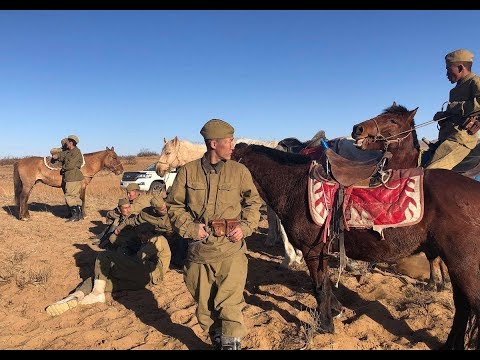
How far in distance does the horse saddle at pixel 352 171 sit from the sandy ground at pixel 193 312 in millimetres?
1441

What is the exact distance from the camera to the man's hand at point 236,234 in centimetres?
306

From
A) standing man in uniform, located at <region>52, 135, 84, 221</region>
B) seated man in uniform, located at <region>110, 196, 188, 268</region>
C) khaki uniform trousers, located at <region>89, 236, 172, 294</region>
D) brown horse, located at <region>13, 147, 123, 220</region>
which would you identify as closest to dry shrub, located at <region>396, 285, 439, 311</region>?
khaki uniform trousers, located at <region>89, 236, 172, 294</region>

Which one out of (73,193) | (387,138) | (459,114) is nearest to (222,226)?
(387,138)

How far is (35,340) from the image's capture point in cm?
396

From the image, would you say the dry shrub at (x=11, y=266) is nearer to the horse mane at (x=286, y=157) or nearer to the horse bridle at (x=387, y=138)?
the horse mane at (x=286, y=157)

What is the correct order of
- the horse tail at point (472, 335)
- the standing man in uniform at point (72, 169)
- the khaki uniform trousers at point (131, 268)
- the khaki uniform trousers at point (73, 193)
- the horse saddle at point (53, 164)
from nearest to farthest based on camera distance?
the horse tail at point (472, 335)
the khaki uniform trousers at point (131, 268)
the khaki uniform trousers at point (73, 193)
the standing man in uniform at point (72, 169)
the horse saddle at point (53, 164)

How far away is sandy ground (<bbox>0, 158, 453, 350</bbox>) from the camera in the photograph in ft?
12.5

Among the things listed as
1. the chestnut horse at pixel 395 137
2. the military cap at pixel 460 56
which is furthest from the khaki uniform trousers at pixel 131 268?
the military cap at pixel 460 56

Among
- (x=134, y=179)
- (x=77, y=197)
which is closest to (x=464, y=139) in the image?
(x=77, y=197)

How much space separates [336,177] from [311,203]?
0.37 metres

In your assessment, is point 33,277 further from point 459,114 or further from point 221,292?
point 459,114

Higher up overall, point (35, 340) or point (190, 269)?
point (190, 269)

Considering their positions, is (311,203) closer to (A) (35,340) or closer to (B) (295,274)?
(B) (295,274)

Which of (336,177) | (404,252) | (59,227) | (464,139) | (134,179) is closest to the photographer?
(404,252)
